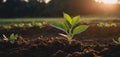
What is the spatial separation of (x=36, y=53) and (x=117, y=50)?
129cm

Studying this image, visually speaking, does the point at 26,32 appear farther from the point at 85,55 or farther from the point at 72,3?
the point at 72,3

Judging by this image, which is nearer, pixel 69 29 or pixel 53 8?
pixel 69 29

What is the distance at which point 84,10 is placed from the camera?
26.2 metres

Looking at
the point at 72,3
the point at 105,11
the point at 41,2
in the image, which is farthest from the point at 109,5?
the point at 41,2

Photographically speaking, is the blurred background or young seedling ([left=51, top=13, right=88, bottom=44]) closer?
young seedling ([left=51, top=13, right=88, bottom=44])

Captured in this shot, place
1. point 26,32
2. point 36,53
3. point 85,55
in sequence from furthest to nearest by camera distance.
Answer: point 26,32, point 36,53, point 85,55

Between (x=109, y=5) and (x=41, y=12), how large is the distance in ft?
17.8

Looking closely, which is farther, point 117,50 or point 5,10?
point 5,10

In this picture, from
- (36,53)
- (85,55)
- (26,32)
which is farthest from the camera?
(26,32)

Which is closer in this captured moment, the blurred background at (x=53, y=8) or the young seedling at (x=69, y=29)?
the young seedling at (x=69, y=29)

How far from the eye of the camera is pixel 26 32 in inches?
392

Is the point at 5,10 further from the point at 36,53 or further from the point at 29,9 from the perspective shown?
the point at 36,53

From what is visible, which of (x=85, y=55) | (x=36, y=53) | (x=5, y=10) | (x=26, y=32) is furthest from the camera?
(x=5, y=10)

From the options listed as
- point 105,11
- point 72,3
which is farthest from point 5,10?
point 105,11
